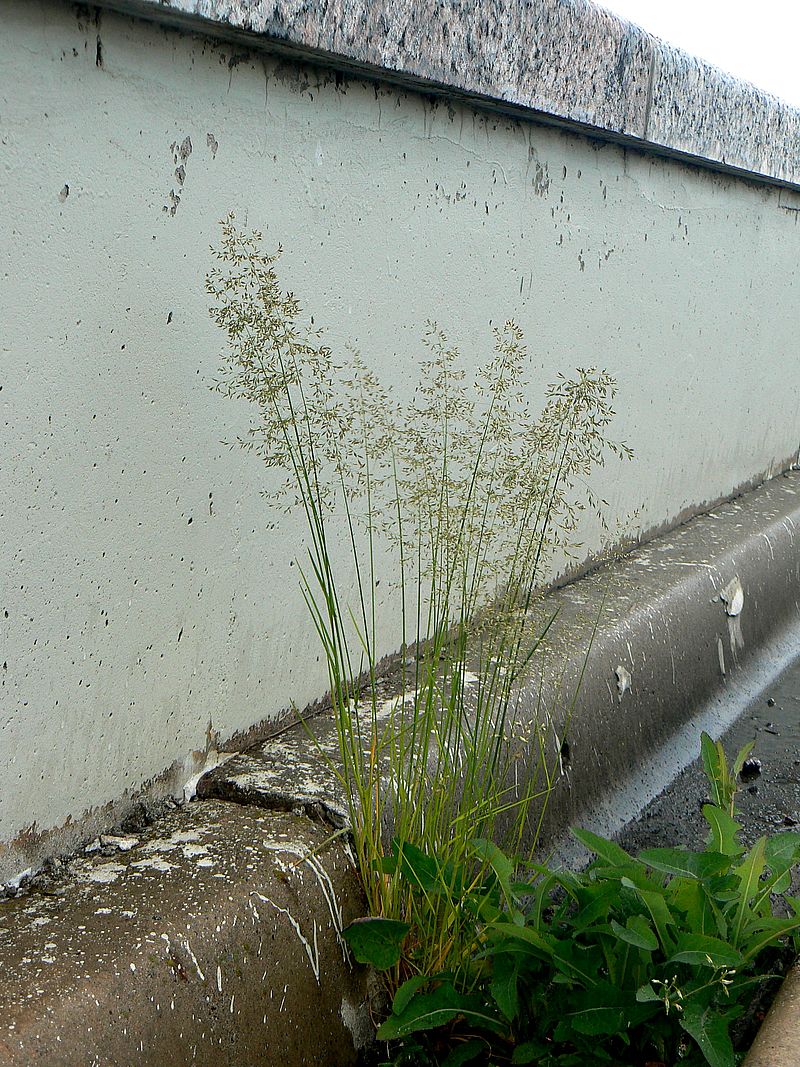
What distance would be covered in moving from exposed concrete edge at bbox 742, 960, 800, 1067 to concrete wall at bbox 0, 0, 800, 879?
3.07 feet

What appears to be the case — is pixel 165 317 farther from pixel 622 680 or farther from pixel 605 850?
pixel 622 680

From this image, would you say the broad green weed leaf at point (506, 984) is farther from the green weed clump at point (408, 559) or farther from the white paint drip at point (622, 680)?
the white paint drip at point (622, 680)

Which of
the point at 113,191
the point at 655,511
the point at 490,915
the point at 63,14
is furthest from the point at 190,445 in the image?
the point at 655,511

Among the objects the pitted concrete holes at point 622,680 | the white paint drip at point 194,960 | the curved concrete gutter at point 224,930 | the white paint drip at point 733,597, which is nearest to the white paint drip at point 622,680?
the pitted concrete holes at point 622,680

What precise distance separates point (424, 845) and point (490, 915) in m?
0.14

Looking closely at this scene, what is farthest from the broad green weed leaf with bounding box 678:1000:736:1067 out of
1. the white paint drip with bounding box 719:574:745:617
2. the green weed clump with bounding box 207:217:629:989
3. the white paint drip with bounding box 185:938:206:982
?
the white paint drip with bounding box 719:574:745:617

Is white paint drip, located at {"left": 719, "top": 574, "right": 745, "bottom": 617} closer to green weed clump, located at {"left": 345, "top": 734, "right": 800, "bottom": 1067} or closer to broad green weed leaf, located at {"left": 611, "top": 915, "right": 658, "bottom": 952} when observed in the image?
green weed clump, located at {"left": 345, "top": 734, "right": 800, "bottom": 1067}

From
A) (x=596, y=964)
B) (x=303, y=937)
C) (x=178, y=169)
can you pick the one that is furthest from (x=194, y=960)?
(x=178, y=169)

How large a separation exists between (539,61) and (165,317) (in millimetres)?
1181

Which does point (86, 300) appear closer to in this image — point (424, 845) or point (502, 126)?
point (424, 845)

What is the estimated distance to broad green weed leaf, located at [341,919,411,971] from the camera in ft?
5.23

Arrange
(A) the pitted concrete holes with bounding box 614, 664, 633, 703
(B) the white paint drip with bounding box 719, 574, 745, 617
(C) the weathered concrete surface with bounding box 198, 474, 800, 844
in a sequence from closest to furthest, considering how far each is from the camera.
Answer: (C) the weathered concrete surface with bounding box 198, 474, 800, 844 → (A) the pitted concrete holes with bounding box 614, 664, 633, 703 → (B) the white paint drip with bounding box 719, 574, 745, 617

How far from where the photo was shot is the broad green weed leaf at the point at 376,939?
1.59 metres

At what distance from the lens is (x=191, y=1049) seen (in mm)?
1369
